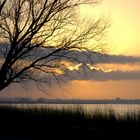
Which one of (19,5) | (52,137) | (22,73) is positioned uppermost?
(19,5)

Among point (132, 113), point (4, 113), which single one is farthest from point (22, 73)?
point (132, 113)

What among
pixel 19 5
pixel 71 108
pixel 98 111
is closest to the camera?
pixel 98 111

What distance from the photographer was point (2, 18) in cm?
2820

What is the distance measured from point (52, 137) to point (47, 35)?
11.0m

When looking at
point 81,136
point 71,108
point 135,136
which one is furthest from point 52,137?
point 71,108

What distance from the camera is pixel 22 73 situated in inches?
1134

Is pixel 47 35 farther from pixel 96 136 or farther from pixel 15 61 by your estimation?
pixel 96 136

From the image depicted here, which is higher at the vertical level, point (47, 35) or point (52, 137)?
point (47, 35)

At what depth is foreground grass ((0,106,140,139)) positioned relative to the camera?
1823cm

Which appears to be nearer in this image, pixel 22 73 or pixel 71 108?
pixel 71 108

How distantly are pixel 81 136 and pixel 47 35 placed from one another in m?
11.6

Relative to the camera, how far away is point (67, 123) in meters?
22.5

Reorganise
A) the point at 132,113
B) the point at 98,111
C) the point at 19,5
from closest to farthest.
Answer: the point at 132,113
the point at 98,111
the point at 19,5

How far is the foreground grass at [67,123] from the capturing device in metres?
18.2
